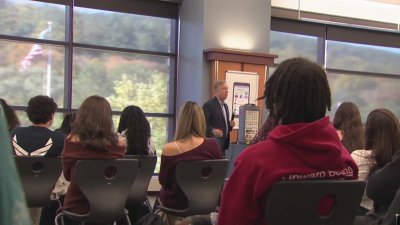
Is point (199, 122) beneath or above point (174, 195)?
above

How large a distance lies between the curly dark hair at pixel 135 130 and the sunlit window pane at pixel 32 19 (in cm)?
376

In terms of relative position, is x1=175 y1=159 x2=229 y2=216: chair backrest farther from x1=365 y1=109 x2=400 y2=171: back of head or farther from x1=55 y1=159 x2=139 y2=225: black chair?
x1=365 y1=109 x2=400 y2=171: back of head

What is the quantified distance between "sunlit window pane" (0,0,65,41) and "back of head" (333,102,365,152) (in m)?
4.82

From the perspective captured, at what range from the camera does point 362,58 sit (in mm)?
10047

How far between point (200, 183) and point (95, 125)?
73 centimetres

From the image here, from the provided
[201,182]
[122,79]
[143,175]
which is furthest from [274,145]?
[122,79]

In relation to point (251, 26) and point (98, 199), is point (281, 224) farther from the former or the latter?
point (251, 26)

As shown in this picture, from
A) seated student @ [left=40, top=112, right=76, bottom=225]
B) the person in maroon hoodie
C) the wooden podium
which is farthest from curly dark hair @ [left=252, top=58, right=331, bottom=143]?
the wooden podium

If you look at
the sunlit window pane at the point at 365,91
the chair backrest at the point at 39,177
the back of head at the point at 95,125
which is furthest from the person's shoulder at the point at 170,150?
the sunlit window pane at the point at 365,91

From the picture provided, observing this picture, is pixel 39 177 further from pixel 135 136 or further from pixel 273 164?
pixel 273 164

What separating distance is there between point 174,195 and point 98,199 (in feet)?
1.82

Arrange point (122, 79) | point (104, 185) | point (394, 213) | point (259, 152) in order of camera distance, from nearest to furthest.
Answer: point (259, 152) → point (394, 213) → point (104, 185) → point (122, 79)

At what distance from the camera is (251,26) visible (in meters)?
8.20

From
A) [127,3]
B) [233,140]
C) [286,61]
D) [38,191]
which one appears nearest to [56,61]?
[127,3]
